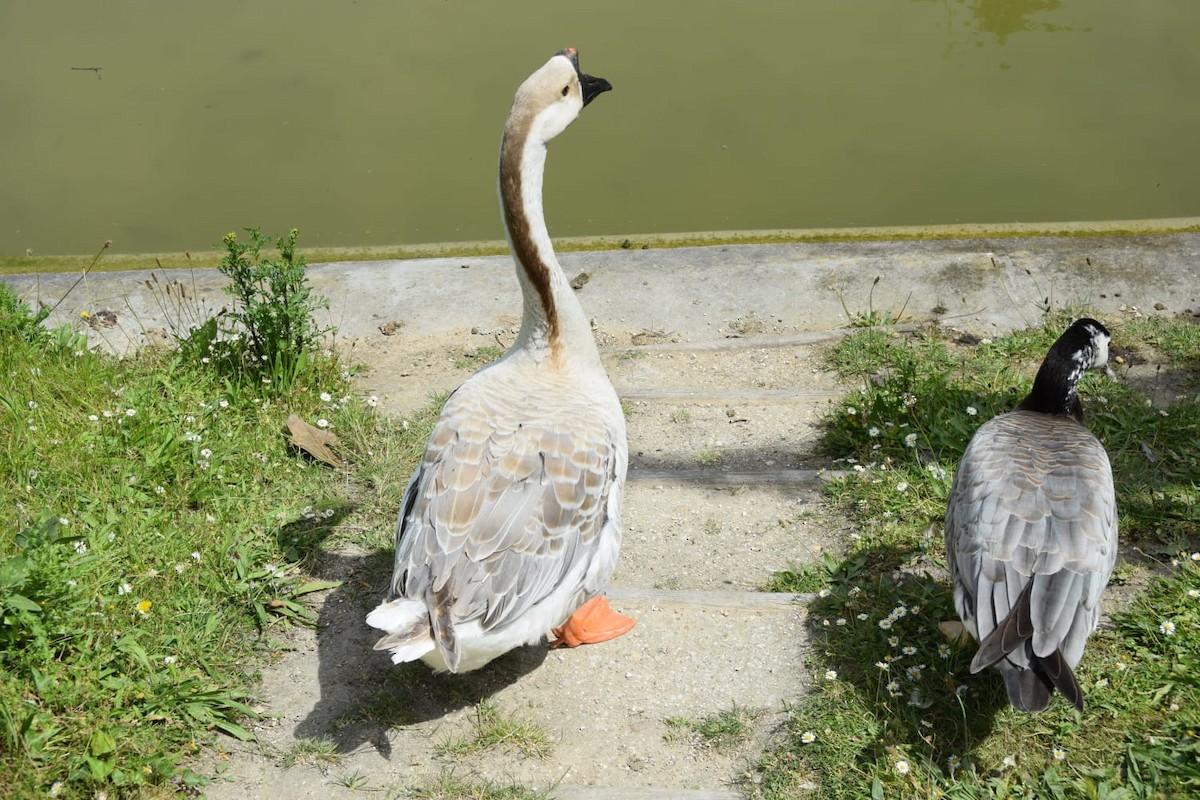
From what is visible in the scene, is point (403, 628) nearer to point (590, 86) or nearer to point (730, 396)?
point (590, 86)

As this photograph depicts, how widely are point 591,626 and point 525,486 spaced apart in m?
0.74

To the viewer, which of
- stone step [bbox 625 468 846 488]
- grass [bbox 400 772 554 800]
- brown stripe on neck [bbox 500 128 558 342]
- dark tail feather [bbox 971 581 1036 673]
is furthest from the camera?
stone step [bbox 625 468 846 488]

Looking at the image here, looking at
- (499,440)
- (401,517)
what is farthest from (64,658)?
(499,440)

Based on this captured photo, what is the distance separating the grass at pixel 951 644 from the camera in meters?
3.47

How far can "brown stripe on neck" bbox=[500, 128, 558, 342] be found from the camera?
3971 millimetres

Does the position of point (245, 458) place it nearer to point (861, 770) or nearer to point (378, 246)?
point (861, 770)

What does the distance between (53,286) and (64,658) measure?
3.77 m

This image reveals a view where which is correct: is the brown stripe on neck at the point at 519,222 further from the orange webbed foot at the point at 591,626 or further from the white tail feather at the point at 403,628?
the white tail feather at the point at 403,628

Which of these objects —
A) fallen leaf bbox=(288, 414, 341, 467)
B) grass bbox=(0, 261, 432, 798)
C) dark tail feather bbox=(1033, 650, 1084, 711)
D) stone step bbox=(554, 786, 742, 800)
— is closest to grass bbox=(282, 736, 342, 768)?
grass bbox=(0, 261, 432, 798)

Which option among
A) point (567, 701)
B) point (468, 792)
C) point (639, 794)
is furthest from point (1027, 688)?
point (468, 792)

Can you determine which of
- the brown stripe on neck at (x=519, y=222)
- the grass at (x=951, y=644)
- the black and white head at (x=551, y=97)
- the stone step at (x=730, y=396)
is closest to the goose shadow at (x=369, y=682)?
the grass at (x=951, y=644)

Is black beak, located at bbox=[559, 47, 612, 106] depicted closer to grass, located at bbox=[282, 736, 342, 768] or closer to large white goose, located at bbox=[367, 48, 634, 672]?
large white goose, located at bbox=[367, 48, 634, 672]

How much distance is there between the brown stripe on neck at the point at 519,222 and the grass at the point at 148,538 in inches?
53.9

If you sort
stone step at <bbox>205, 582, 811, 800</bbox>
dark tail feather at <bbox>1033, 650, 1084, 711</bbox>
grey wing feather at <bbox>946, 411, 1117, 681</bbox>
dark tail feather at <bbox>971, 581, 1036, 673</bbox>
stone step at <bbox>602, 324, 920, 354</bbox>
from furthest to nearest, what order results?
stone step at <bbox>602, 324, 920, 354</bbox> < stone step at <bbox>205, 582, 811, 800</bbox> < grey wing feather at <bbox>946, 411, 1117, 681</bbox> < dark tail feather at <bbox>971, 581, 1036, 673</bbox> < dark tail feather at <bbox>1033, 650, 1084, 711</bbox>
